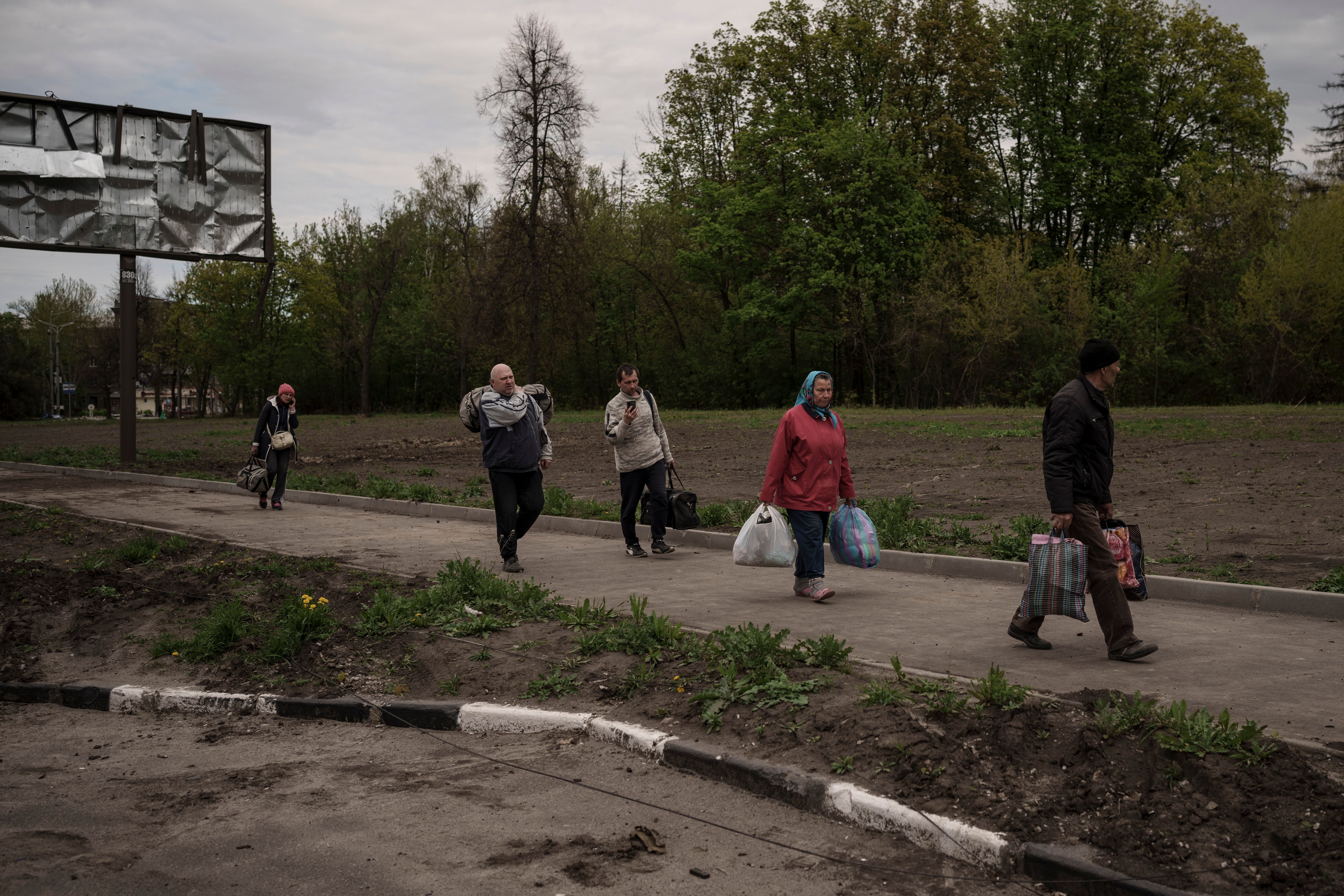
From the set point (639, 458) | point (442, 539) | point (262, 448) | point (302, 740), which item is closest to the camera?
point (302, 740)

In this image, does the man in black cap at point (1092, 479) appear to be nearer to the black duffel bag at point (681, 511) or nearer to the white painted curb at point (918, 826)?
the white painted curb at point (918, 826)

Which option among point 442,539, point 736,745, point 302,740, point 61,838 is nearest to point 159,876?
point 61,838

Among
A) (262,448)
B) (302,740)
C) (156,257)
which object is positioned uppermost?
(156,257)

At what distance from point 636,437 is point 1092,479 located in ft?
18.0

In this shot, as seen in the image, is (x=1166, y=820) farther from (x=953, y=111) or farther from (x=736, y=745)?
(x=953, y=111)

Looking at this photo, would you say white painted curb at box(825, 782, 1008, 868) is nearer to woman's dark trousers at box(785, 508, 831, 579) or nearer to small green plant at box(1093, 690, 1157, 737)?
small green plant at box(1093, 690, 1157, 737)

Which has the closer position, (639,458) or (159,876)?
(159,876)

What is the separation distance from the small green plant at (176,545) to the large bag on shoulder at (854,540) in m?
6.35

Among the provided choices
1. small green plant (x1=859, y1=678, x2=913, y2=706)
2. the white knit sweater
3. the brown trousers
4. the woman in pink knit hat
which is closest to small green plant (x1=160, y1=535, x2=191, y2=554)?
the white knit sweater

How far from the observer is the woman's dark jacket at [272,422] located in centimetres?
1630

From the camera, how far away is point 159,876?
153 inches

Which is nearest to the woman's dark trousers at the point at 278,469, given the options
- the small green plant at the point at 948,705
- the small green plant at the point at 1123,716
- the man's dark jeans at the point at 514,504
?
the man's dark jeans at the point at 514,504

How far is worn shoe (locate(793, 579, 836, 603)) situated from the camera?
857 centimetres

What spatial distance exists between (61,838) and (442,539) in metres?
8.58
